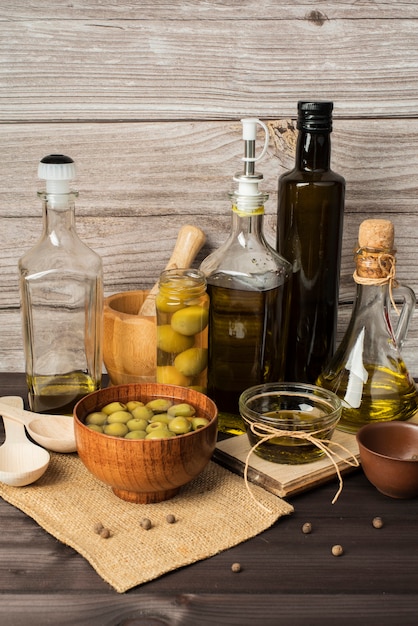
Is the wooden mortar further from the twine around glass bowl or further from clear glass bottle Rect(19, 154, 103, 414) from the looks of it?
the twine around glass bowl

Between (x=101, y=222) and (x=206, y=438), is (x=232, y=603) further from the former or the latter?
(x=101, y=222)

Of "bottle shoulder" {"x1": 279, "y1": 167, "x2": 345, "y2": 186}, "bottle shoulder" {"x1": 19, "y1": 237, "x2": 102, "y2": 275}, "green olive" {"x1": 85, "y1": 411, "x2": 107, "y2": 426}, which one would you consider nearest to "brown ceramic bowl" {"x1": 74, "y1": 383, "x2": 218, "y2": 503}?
"green olive" {"x1": 85, "y1": 411, "x2": 107, "y2": 426}

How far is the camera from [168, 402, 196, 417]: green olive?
2.75ft

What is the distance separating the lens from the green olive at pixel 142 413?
0.83m

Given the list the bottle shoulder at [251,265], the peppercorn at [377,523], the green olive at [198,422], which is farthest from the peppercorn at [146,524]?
the bottle shoulder at [251,265]

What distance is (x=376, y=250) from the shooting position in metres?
0.91

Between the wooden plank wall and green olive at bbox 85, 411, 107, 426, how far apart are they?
38cm

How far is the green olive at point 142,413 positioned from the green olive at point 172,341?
12 cm

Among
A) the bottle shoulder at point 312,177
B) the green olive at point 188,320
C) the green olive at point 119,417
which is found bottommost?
the green olive at point 119,417

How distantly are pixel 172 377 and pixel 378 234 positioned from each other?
0.30 m

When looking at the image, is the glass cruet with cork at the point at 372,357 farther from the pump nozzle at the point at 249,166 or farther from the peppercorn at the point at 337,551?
the peppercorn at the point at 337,551

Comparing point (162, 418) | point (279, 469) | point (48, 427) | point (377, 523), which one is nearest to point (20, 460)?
point (48, 427)

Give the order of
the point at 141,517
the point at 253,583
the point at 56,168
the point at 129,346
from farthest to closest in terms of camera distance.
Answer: the point at 129,346 → the point at 56,168 → the point at 141,517 → the point at 253,583

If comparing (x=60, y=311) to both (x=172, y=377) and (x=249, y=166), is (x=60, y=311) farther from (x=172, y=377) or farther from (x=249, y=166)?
(x=249, y=166)
